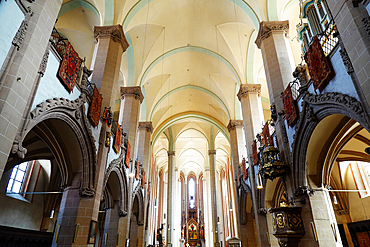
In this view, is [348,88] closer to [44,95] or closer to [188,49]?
[44,95]

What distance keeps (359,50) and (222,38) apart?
441 inches

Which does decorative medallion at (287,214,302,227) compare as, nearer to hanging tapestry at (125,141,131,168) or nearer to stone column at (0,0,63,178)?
stone column at (0,0,63,178)

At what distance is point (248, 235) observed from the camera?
1521 centimetres

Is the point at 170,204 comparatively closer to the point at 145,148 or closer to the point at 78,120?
the point at 145,148

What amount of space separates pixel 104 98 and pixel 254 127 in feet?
27.2

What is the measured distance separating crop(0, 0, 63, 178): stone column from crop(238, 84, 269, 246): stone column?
1075cm

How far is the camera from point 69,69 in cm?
680

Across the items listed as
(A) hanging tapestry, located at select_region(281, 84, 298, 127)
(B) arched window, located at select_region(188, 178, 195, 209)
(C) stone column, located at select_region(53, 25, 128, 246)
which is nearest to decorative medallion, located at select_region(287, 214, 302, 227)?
(A) hanging tapestry, located at select_region(281, 84, 298, 127)

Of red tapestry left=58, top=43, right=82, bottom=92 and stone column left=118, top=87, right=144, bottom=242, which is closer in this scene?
red tapestry left=58, top=43, right=82, bottom=92

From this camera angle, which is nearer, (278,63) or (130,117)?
(278,63)

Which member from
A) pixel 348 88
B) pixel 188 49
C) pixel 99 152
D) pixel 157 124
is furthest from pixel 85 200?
pixel 157 124

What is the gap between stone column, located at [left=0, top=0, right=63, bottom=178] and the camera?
4320 millimetres

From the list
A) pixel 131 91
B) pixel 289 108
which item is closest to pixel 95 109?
pixel 289 108

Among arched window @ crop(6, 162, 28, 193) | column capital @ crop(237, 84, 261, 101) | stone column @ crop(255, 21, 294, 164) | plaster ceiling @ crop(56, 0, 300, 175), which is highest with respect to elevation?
plaster ceiling @ crop(56, 0, 300, 175)
